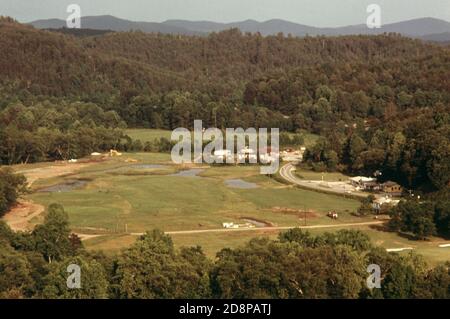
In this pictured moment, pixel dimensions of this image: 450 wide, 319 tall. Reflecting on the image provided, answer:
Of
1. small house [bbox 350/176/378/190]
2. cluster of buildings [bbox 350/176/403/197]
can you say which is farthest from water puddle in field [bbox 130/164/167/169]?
cluster of buildings [bbox 350/176/403/197]

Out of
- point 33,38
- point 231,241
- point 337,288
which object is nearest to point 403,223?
point 231,241

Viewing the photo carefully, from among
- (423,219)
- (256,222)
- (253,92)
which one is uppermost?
A: (253,92)

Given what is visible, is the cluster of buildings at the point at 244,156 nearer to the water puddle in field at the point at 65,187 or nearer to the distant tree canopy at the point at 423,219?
the water puddle in field at the point at 65,187

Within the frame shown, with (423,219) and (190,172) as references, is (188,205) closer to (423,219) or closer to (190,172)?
(190,172)

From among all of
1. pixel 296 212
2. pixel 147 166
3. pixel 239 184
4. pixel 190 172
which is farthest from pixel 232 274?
pixel 147 166

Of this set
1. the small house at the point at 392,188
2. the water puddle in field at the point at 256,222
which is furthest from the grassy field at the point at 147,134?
the water puddle in field at the point at 256,222

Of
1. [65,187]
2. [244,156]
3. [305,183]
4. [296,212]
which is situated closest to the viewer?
[296,212]
